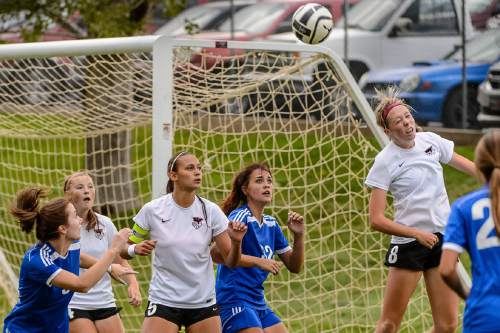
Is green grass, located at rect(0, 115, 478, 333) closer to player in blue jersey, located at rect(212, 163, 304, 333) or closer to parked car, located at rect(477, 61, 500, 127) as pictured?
player in blue jersey, located at rect(212, 163, 304, 333)

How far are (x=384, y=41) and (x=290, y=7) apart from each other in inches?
82.1

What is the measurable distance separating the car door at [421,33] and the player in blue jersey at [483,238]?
10464 millimetres

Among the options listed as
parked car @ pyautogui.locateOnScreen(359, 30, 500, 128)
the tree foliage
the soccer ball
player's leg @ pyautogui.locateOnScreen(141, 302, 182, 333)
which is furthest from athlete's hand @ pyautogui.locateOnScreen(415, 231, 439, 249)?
parked car @ pyautogui.locateOnScreen(359, 30, 500, 128)

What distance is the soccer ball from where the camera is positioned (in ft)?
26.6

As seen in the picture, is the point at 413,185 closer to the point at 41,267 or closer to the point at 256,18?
the point at 41,267

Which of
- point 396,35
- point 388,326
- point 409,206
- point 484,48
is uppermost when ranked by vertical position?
point 396,35

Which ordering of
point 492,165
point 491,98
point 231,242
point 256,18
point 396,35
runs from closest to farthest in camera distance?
point 492,165, point 231,242, point 491,98, point 396,35, point 256,18

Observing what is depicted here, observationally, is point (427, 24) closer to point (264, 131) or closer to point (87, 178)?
point (264, 131)

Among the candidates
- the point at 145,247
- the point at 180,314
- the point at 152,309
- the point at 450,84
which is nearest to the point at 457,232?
the point at 145,247

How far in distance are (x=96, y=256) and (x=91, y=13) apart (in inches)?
232

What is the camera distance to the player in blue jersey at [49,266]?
6355 mm

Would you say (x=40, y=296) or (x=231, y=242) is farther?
(x=231, y=242)

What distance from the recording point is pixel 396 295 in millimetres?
7426

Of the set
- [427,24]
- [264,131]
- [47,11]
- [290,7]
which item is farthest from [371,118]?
[290,7]
